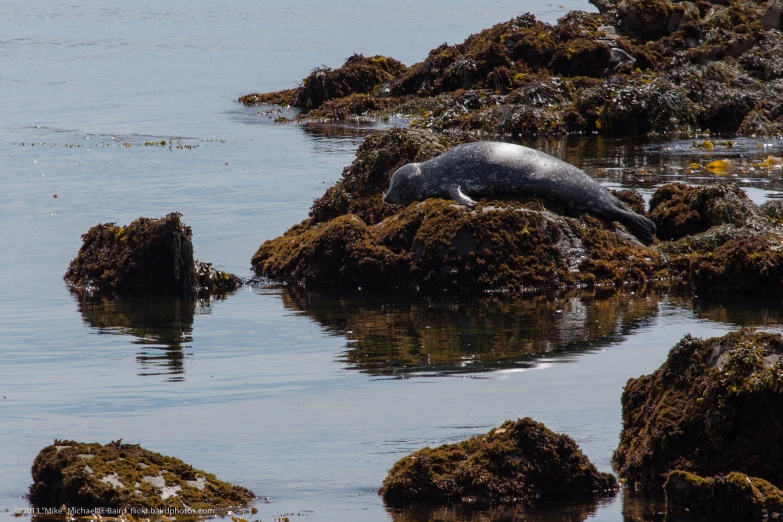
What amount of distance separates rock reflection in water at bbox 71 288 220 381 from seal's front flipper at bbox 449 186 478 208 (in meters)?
2.72

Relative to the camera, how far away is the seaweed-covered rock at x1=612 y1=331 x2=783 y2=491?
19.6ft

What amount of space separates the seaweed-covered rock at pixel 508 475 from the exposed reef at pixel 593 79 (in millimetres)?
17627

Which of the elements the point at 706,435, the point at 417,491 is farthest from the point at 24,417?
the point at 706,435

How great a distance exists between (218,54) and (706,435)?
46.8 m

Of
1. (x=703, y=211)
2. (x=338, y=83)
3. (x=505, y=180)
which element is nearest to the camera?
(x=505, y=180)

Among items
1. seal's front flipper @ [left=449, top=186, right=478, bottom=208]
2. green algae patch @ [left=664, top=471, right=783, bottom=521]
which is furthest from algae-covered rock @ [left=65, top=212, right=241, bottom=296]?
green algae patch @ [left=664, top=471, right=783, bottom=521]

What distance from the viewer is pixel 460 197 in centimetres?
1222

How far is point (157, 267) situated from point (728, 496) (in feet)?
26.5

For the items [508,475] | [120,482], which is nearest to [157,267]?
[120,482]

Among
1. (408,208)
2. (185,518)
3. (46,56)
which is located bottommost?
(185,518)

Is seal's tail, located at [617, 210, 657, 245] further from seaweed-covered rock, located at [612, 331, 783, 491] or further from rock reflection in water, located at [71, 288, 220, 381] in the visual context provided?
seaweed-covered rock, located at [612, 331, 783, 491]

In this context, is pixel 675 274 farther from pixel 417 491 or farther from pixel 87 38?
pixel 87 38

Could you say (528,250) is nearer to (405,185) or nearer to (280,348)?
(405,185)

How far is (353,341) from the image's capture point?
10094 millimetres
